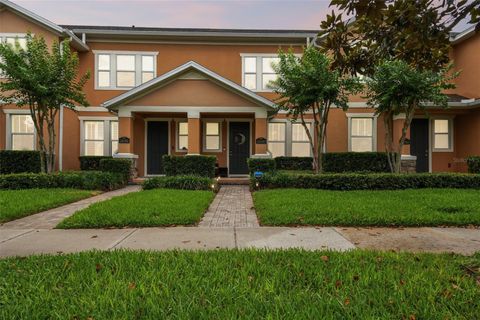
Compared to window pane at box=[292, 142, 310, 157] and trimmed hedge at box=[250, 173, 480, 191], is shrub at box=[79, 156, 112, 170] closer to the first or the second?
window pane at box=[292, 142, 310, 157]

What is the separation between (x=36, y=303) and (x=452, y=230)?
6514 mm

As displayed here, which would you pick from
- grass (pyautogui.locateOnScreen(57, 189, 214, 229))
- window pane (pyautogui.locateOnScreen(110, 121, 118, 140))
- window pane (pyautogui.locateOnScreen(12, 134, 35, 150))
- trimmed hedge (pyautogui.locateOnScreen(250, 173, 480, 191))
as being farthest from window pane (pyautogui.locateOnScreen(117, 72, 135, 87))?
trimmed hedge (pyautogui.locateOnScreen(250, 173, 480, 191))

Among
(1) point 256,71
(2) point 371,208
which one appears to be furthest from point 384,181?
(1) point 256,71

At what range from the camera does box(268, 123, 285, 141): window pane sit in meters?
17.6

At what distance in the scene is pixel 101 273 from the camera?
353 cm

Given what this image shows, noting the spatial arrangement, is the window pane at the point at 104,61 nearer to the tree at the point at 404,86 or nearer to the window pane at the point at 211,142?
the window pane at the point at 211,142

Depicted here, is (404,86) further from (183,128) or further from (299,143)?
(183,128)

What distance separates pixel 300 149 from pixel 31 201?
1297 cm

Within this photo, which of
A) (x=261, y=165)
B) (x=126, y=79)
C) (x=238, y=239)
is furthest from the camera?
(x=126, y=79)

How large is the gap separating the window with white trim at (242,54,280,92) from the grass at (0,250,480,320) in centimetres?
1446

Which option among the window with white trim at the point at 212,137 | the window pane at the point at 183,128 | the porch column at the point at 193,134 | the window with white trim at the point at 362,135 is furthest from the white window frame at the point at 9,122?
the window with white trim at the point at 362,135

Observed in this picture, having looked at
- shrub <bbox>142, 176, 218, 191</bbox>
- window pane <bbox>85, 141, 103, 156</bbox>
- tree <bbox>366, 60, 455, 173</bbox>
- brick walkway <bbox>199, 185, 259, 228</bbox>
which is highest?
tree <bbox>366, 60, 455, 173</bbox>

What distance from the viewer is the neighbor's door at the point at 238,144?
17.2m

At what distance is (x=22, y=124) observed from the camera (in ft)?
52.2
